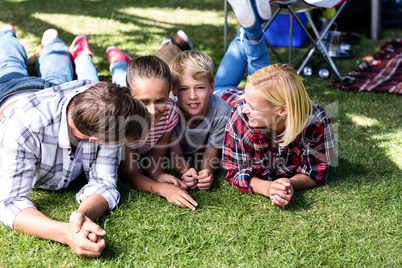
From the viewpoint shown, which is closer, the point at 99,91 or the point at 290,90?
the point at 99,91

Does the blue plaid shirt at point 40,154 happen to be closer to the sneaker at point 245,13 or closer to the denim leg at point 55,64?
the denim leg at point 55,64

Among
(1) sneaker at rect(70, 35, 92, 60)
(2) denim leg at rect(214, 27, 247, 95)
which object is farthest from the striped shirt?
(1) sneaker at rect(70, 35, 92, 60)

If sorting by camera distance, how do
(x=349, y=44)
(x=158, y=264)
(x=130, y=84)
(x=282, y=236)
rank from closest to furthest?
(x=158, y=264)
(x=282, y=236)
(x=130, y=84)
(x=349, y=44)

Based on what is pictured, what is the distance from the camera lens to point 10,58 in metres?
3.49

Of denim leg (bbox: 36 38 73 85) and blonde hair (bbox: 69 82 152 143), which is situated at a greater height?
blonde hair (bbox: 69 82 152 143)

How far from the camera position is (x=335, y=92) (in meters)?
4.12

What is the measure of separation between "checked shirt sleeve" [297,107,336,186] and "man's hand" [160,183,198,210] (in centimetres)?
73

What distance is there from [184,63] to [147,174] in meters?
0.79

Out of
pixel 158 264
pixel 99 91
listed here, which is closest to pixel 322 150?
pixel 158 264

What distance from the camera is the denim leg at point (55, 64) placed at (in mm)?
3432

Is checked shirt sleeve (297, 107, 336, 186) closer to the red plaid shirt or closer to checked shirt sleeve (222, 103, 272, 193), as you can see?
the red plaid shirt

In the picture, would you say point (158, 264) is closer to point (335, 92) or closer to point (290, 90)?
point (290, 90)

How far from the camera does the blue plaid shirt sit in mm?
2199

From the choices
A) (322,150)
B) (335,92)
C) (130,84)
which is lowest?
(335,92)
